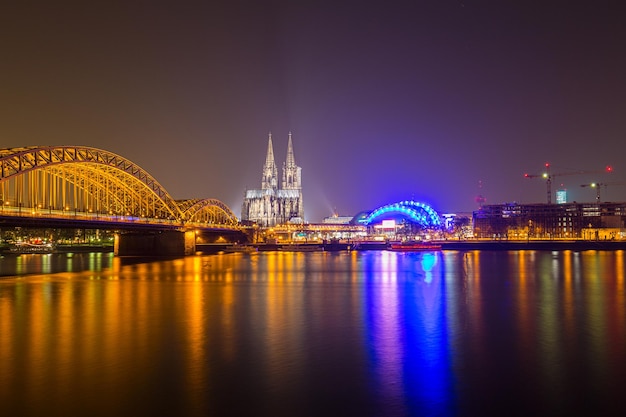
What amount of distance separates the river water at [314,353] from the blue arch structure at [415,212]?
460ft

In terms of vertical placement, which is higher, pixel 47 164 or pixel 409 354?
pixel 47 164

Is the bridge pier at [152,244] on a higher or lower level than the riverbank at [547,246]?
higher

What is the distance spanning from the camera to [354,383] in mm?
14305

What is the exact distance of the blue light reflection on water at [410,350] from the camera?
13.0 meters

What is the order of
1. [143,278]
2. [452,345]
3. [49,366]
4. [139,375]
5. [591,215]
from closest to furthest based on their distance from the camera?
[139,375] → [49,366] → [452,345] → [143,278] → [591,215]

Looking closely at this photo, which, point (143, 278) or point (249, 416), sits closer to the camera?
point (249, 416)

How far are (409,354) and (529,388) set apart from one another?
444 centimetres

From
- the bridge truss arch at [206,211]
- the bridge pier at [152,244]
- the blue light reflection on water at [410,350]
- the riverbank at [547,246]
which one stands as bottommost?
the riverbank at [547,246]

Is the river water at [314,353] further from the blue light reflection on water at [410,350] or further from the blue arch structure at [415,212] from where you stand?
the blue arch structure at [415,212]

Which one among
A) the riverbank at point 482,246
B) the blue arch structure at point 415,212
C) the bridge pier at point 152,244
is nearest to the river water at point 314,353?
the bridge pier at point 152,244

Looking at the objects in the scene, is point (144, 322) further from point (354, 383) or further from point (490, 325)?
point (490, 325)

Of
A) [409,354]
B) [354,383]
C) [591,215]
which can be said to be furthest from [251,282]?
[591,215]

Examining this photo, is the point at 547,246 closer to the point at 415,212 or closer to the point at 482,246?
the point at 482,246

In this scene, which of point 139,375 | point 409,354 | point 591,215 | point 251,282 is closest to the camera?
point 139,375
